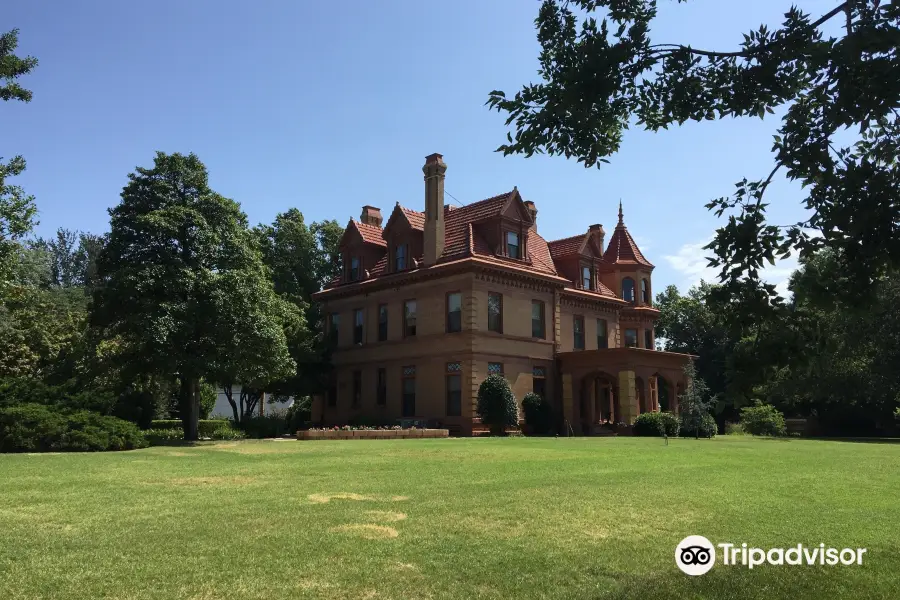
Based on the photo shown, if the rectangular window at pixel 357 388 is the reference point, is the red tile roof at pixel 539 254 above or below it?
above

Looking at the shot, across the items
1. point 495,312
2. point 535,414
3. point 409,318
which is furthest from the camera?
point 409,318

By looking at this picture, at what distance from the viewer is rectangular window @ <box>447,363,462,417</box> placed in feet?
116

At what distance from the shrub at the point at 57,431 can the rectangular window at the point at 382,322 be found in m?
18.8

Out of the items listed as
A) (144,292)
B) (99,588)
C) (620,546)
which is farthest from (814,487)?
(144,292)

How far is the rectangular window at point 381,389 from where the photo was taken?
3909 cm

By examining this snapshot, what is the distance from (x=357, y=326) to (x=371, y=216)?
28.7 ft

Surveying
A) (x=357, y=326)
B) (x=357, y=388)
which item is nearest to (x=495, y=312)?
(x=357, y=326)

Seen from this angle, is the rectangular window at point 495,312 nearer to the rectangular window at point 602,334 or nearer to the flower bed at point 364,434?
the flower bed at point 364,434

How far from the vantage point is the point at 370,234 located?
140 feet

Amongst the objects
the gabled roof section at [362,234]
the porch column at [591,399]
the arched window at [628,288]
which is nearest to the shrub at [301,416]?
the gabled roof section at [362,234]

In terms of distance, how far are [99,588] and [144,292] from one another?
21827mm

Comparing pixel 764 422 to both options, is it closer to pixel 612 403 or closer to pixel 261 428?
pixel 612 403

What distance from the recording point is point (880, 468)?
16672mm

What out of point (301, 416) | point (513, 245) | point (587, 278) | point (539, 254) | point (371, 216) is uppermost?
point (371, 216)
